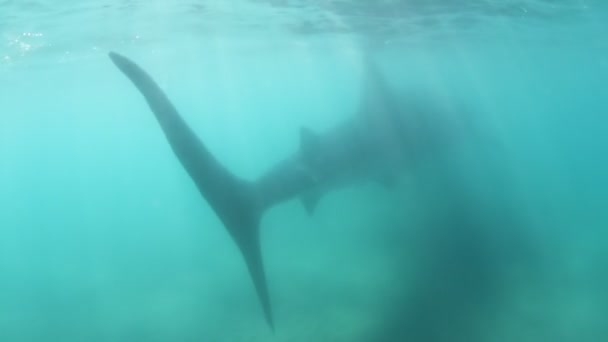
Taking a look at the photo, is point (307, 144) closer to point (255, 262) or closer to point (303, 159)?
point (303, 159)

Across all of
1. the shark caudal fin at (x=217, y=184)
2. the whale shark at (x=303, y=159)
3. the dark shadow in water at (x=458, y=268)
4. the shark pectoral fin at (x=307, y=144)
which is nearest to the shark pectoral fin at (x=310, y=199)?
the whale shark at (x=303, y=159)

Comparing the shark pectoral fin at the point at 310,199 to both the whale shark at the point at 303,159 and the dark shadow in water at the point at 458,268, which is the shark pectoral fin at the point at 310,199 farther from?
the dark shadow in water at the point at 458,268

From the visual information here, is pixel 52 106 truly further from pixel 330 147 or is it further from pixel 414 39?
pixel 330 147

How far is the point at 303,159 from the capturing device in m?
8.25

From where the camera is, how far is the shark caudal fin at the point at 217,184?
21.4 feet

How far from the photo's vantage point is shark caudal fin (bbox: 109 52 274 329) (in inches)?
256

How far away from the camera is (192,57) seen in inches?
1382

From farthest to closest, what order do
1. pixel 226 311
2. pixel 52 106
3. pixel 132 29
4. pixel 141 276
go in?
pixel 52 106 < pixel 141 276 < pixel 132 29 < pixel 226 311

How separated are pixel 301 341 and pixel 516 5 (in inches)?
640

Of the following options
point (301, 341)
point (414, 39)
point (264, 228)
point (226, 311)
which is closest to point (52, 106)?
point (264, 228)

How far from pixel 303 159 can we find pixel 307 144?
268 millimetres

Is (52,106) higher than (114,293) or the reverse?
the reverse

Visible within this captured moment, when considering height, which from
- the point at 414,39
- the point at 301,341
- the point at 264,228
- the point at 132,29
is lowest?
the point at 264,228

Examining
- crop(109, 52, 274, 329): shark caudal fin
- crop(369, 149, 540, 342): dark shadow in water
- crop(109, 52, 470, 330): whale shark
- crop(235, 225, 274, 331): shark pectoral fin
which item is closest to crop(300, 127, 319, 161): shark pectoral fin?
crop(109, 52, 470, 330): whale shark
